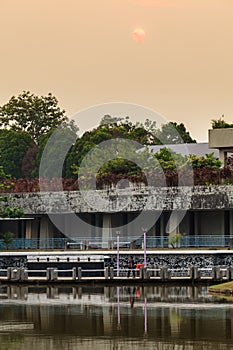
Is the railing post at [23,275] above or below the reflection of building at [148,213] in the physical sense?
below

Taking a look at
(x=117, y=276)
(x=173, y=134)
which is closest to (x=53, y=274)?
(x=117, y=276)

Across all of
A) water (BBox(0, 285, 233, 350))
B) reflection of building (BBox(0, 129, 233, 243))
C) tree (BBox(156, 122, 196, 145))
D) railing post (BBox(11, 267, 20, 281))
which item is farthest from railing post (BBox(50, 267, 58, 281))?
tree (BBox(156, 122, 196, 145))

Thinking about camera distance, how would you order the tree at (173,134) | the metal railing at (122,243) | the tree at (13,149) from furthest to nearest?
the tree at (13,149), the tree at (173,134), the metal railing at (122,243)

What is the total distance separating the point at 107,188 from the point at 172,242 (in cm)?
1071

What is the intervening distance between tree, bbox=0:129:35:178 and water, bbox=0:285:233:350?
57.1 m

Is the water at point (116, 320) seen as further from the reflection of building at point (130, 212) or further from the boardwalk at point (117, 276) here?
the reflection of building at point (130, 212)

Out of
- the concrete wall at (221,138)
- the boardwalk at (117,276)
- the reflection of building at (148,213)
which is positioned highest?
the concrete wall at (221,138)

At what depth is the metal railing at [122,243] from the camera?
60.4 metres

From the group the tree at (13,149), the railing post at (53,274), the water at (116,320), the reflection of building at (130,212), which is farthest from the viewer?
the tree at (13,149)

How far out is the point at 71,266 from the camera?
5597cm

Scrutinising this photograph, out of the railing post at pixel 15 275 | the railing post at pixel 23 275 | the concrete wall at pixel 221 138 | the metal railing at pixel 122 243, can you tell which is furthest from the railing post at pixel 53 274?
the concrete wall at pixel 221 138

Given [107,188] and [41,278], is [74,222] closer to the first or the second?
[107,188]

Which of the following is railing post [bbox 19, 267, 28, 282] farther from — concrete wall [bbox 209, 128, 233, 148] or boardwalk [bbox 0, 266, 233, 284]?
concrete wall [bbox 209, 128, 233, 148]

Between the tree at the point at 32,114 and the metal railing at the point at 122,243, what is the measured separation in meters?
46.3
